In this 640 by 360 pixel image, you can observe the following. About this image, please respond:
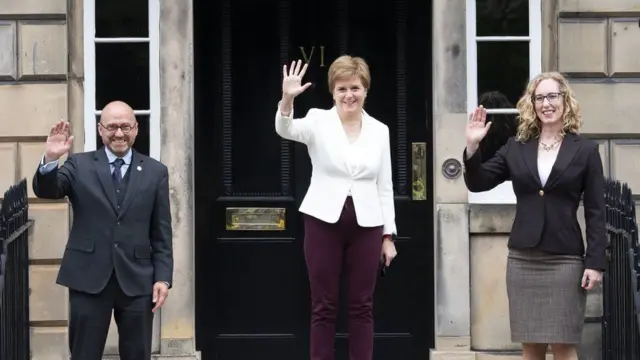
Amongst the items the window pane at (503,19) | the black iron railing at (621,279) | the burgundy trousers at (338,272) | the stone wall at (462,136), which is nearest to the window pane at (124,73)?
the stone wall at (462,136)

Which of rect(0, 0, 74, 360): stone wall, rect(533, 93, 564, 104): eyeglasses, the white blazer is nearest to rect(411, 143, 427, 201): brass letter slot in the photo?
the white blazer

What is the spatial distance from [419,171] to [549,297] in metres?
2.16

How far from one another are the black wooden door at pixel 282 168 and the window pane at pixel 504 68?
1.31 feet

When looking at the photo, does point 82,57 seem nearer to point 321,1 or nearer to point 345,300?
point 321,1

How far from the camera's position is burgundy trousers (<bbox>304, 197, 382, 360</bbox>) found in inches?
229

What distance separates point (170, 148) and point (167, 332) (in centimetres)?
123

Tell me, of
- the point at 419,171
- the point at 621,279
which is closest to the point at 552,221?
the point at 621,279

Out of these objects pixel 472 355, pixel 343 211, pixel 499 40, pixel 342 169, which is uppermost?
pixel 499 40

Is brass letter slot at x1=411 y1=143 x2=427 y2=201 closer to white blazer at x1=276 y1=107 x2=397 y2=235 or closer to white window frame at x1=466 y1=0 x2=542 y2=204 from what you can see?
white window frame at x1=466 y1=0 x2=542 y2=204

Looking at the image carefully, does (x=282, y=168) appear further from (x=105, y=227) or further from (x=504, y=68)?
(x=105, y=227)

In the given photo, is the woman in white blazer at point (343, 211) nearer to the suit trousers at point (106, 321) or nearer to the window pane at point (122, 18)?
the suit trousers at point (106, 321)

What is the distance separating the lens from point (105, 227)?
550cm

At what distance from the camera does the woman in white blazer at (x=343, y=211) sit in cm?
579

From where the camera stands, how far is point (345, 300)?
7773mm
